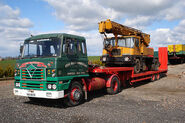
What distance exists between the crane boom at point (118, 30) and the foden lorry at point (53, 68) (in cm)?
363

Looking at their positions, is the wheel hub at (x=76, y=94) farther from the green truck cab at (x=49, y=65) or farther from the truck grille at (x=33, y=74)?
the truck grille at (x=33, y=74)

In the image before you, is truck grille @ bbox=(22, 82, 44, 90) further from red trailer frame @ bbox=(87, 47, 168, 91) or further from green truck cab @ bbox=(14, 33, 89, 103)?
red trailer frame @ bbox=(87, 47, 168, 91)

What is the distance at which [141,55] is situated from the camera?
45.5 feet

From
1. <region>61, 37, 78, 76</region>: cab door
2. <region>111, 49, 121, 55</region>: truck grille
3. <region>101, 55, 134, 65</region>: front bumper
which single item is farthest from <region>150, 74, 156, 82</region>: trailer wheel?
<region>61, 37, 78, 76</region>: cab door

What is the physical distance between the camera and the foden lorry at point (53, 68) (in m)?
6.67

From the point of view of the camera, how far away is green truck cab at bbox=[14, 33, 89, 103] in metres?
6.65

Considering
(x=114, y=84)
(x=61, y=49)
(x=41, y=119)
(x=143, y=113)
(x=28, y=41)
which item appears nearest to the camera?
(x=41, y=119)

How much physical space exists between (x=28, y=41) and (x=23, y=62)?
100 centimetres

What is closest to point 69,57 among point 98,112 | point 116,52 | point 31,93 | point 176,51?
point 31,93

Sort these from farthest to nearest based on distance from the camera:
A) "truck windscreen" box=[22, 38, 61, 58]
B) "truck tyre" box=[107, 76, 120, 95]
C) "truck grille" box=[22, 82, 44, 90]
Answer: "truck tyre" box=[107, 76, 120, 95]
"truck windscreen" box=[22, 38, 61, 58]
"truck grille" box=[22, 82, 44, 90]

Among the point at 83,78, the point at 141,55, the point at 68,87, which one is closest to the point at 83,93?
the point at 83,78

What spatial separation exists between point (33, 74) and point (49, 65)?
79 centimetres

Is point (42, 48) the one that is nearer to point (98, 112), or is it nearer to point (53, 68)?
point (53, 68)

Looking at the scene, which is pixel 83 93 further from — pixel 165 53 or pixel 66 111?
pixel 165 53
